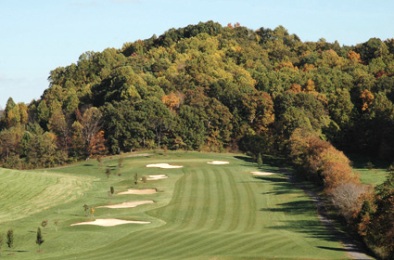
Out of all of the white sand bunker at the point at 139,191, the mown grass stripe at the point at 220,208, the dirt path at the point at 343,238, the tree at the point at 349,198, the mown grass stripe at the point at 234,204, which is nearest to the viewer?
the dirt path at the point at 343,238

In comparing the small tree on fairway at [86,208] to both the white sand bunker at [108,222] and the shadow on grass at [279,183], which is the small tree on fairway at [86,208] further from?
the shadow on grass at [279,183]

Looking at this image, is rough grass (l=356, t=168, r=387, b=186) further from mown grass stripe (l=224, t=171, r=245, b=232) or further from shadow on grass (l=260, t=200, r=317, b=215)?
mown grass stripe (l=224, t=171, r=245, b=232)

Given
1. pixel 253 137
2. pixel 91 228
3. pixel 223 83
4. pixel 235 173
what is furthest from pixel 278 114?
pixel 91 228

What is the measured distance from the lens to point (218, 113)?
12725 centimetres

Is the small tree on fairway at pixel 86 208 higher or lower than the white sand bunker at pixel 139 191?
lower

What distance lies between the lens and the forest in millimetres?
116500

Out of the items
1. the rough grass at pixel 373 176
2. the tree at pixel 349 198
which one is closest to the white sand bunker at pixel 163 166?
the rough grass at pixel 373 176

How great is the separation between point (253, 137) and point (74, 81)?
6133cm

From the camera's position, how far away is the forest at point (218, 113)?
11650cm

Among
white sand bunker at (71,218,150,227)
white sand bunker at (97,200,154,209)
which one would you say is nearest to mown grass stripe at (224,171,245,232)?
white sand bunker at (71,218,150,227)

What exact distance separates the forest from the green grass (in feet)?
40.1

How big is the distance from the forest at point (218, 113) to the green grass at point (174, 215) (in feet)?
40.1

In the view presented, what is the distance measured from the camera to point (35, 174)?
298ft

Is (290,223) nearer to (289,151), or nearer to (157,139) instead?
Answer: (289,151)
